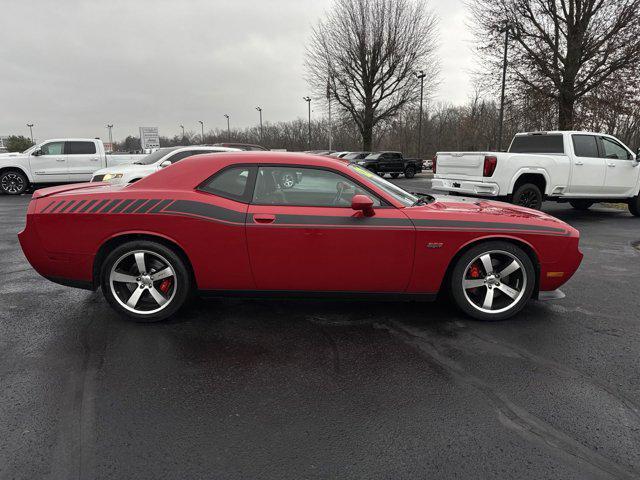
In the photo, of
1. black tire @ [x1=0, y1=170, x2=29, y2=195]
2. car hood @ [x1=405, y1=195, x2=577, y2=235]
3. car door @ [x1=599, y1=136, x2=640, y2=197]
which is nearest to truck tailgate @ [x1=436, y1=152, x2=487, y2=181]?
car door @ [x1=599, y1=136, x2=640, y2=197]

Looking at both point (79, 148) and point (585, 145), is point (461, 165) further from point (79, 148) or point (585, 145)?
point (79, 148)

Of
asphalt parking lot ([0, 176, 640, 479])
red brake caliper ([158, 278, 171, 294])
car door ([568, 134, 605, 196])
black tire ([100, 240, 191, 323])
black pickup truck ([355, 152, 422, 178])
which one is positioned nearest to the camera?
asphalt parking lot ([0, 176, 640, 479])

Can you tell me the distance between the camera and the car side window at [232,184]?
3568 mm

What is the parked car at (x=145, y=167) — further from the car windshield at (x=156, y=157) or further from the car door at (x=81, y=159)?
the car door at (x=81, y=159)

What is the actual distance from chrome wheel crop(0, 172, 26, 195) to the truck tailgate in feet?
46.4

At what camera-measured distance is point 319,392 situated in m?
2.64

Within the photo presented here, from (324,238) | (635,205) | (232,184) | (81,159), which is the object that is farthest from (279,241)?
(81,159)

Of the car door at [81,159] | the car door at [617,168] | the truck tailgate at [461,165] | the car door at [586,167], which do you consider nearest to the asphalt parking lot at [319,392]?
the truck tailgate at [461,165]

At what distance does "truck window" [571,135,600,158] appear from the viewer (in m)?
9.23

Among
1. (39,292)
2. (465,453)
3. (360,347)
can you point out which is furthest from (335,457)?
(39,292)

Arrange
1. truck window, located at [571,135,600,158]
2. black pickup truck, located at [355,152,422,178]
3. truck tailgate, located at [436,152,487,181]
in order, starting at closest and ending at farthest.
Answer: truck tailgate, located at [436,152,487,181] → truck window, located at [571,135,600,158] → black pickup truck, located at [355,152,422,178]

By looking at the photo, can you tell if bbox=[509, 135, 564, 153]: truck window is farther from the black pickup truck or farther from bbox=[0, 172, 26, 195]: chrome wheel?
bbox=[0, 172, 26, 195]: chrome wheel

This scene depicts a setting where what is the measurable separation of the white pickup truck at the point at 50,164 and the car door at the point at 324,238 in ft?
42.8

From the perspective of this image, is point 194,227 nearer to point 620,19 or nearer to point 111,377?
point 111,377
